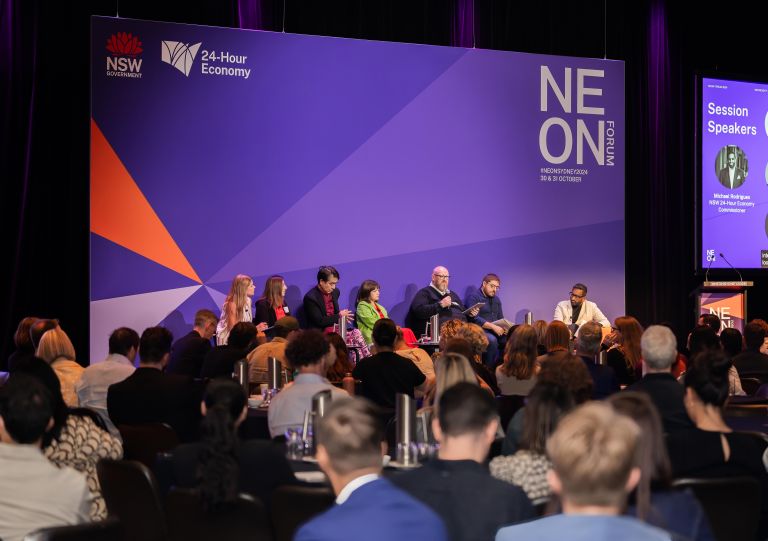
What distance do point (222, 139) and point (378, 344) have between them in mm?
4870

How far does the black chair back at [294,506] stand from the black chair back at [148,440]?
4.75 ft

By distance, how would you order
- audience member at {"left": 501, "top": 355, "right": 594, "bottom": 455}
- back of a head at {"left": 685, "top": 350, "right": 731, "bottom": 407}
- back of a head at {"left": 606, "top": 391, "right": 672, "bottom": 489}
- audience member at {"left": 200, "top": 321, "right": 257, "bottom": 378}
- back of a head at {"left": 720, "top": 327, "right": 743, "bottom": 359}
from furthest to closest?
back of a head at {"left": 720, "top": 327, "right": 743, "bottom": 359}, audience member at {"left": 200, "top": 321, "right": 257, "bottom": 378}, audience member at {"left": 501, "top": 355, "right": 594, "bottom": 455}, back of a head at {"left": 685, "top": 350, "right": 731, "bottom": 407}, back of a head at {"left": 606, "top": 391, "right": 672, "bottom": 489}

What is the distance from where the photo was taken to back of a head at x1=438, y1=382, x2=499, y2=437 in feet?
9.33

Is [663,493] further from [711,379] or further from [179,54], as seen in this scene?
[179,54]

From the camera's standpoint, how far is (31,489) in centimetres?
289

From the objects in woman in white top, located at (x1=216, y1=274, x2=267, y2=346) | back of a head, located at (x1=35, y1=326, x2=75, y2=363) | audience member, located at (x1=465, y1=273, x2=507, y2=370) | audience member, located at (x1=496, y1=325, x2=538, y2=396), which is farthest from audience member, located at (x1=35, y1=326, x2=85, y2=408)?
audience member, located at (x1=465, y1=273, x2=507, y2=370)

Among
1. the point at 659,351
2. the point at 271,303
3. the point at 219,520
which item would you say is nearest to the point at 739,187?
the point at 271,303

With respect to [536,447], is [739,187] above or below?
above

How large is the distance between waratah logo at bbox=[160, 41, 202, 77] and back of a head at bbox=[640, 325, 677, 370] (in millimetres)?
→ 6889

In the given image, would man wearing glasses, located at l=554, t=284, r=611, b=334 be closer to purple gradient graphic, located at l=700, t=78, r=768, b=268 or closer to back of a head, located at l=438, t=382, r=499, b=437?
purple gradient graphic, located at l=700, t=78, r=768, b=268

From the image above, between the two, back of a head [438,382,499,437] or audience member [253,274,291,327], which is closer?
back of a head [438,382,499,437]

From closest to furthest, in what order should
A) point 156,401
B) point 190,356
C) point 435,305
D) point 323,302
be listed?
1. point 156,401
2. point 190,356
3. point 323,302
4. point 435,305

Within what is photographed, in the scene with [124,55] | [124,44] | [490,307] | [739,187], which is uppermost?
[124,44]

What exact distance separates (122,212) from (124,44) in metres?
1.69
